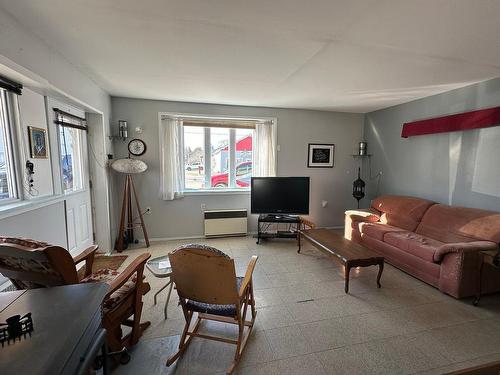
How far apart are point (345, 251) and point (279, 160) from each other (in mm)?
2360

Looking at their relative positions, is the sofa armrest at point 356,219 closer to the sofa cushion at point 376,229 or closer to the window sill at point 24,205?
the sofa cushion at point 376,229

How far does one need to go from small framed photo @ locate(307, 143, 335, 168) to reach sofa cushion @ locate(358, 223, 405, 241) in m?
1.57

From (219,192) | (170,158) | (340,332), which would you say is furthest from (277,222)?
(340,332)

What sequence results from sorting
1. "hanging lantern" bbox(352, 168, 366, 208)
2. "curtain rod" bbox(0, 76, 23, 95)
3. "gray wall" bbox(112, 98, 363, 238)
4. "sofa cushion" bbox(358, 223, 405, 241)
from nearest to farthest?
"curtain rod" bbox(0, 76, 23, 95) → "sofa cushion" bbox(358, 223, 405, 241) → "gray wall" bbox(112, 98, 363, 238) → "hanging lantern" bbox(352, 168, 366, 208)

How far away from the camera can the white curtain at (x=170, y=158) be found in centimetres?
412

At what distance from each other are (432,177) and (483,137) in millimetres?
845

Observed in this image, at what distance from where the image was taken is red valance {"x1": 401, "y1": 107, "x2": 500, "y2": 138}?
9.45 ft

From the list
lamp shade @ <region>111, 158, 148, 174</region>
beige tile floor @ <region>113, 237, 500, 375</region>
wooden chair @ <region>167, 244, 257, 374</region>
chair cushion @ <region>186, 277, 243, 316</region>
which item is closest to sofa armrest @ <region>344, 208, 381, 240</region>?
beige tile floor @ <region>113, 237, 500, 375</region>

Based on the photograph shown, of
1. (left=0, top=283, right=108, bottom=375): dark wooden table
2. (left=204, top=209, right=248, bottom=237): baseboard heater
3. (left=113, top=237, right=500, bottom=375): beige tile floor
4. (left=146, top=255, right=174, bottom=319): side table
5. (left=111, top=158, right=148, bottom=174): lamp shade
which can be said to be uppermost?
→ (left=111, top=158, right=148, bottom=174): lamp shade

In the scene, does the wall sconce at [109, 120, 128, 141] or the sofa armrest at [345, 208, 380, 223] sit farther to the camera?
the sofa armrest at [345, 208, 380, 223]

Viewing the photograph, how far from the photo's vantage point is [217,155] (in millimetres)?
4555

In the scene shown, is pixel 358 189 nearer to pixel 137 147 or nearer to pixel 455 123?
pixel 455 123

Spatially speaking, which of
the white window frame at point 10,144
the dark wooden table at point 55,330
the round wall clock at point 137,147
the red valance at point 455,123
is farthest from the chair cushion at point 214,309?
the red valance at point 455,123

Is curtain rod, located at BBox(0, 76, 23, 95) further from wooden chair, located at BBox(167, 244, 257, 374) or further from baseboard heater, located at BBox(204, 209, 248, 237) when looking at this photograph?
baseboard heater, located at BBox(204, 209, 248, 237)
